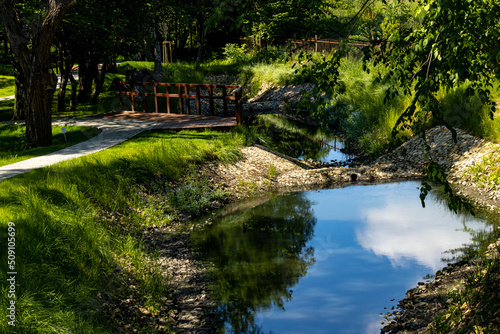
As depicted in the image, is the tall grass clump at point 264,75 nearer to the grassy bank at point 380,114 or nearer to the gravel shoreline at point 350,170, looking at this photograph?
the grassy bank at point 380,114

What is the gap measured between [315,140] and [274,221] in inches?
357

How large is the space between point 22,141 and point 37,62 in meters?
2.52

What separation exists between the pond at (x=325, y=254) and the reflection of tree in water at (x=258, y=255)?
18mm

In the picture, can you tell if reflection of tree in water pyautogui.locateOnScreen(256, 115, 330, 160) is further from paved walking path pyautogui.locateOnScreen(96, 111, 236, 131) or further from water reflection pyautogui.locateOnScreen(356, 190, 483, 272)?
water reflection pyautogui.locateOnScreen(356, 190, 483, 272)

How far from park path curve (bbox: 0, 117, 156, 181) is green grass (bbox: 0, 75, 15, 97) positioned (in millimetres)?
9845

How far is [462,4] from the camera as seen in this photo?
14.8ft

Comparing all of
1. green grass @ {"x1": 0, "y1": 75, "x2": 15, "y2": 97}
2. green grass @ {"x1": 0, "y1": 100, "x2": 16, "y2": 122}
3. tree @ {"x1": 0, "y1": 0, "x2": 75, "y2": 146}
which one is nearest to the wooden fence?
green grass @ {"x1": 0, "y1": 100, "x2": 16, "y2": 122}

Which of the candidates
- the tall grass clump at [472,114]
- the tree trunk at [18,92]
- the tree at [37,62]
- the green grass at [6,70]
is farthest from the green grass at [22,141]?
the green grass at [6,70]

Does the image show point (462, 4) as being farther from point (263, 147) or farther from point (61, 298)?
point (263, 147)

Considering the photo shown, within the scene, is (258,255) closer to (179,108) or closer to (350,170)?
(350,170)

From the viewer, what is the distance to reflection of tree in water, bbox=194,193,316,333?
757cm

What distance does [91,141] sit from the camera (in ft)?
47.0

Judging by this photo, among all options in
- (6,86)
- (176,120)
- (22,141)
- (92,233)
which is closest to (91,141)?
(22,141)

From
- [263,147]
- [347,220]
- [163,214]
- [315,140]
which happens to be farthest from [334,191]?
[315,140]
